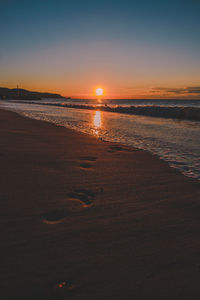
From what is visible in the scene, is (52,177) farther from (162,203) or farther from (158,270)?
(158,270)

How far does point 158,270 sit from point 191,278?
0.21 meters

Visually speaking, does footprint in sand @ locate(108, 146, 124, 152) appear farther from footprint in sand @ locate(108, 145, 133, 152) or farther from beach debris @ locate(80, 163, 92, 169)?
beach debris @ locate(80, 163, 92, 169)

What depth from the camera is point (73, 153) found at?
405 cm

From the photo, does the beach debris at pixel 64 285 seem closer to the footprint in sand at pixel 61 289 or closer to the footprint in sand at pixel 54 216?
the footprint in sand at pixel 61 289

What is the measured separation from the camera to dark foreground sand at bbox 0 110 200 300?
118 cm

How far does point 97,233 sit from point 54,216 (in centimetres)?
48

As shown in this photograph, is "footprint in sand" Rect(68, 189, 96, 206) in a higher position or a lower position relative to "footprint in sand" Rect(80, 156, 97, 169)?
lower

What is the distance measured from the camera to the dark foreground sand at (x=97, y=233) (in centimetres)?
118

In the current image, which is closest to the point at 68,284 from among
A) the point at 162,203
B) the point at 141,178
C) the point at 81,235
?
the point at 81,235

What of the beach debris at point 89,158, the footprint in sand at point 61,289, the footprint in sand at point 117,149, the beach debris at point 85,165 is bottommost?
the footprint in sand at point 61,289

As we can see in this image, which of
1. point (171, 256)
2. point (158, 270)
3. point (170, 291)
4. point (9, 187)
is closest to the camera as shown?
point (170, 291)

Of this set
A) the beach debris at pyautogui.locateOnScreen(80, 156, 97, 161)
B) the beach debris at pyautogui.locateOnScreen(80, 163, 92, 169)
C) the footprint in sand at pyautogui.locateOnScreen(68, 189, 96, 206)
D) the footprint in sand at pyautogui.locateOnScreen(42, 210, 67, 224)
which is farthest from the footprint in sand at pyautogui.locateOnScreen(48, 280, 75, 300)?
the beach debris at pyautogui.locateOnScreen(80, 156, 97, 161)

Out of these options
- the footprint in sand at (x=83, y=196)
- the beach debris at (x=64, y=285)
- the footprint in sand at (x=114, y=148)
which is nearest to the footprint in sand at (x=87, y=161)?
the footprint in sand at (x=114, y=148)

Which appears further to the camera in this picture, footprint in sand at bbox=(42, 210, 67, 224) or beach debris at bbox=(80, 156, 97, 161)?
beach debris at bbox=(80, 156, 97, 161)
